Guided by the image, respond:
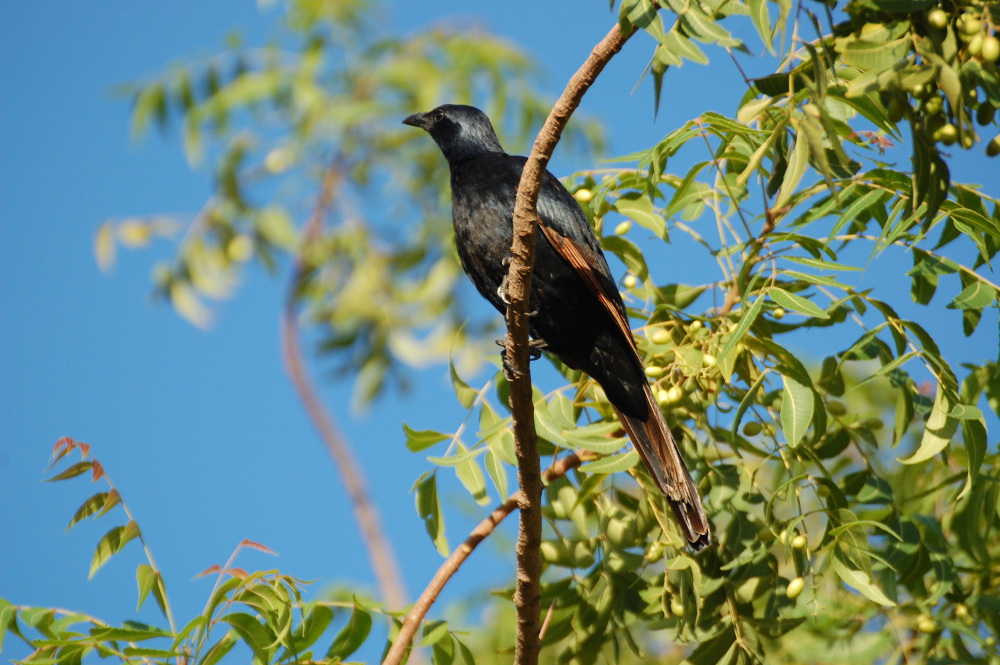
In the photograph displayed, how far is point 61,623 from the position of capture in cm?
254

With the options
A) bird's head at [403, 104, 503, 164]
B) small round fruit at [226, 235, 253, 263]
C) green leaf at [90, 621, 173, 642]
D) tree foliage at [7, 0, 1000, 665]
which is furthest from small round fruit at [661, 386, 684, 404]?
small round fruit at [226, 235, 253, 263]

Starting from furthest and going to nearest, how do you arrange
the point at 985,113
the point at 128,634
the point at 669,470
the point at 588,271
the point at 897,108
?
1. the point at 588,271
2. the point at 669,470
3. the point at 128,634
4. the point at 985,113
5. the point at 897,108

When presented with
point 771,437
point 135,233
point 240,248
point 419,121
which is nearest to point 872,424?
point 771,437

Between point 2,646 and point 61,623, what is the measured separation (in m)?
0.15

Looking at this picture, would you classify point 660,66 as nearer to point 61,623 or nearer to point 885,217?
point 885,217

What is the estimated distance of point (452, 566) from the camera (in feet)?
9.66

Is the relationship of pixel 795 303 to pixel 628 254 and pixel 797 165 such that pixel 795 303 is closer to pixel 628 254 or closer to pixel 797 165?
pixel 797 165

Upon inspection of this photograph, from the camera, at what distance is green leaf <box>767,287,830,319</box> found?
2.46m

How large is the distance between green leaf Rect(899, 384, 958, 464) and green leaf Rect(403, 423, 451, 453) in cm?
148

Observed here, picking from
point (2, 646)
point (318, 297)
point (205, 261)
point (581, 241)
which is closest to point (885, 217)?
point (581, 241)

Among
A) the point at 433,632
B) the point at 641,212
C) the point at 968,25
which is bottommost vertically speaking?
the point at 433,632

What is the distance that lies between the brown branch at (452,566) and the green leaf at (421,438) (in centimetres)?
32

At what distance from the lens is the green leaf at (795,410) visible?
250 cm

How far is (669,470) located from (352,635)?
1142 millimetres
